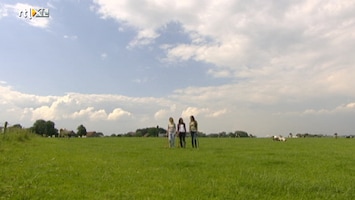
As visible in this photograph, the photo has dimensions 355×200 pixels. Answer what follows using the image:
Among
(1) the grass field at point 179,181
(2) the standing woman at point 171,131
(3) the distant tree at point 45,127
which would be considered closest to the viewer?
(1) the grass field at point 179,181

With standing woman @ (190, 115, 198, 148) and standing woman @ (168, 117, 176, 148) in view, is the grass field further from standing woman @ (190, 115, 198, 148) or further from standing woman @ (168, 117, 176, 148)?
standing woman @ (168, 117, 176, 148)

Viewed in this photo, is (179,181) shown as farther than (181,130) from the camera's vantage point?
No

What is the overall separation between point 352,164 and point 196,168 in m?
6.63

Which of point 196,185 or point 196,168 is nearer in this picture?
point 196,185

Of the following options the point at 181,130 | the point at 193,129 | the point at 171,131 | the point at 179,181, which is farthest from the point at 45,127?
the point at 179,181

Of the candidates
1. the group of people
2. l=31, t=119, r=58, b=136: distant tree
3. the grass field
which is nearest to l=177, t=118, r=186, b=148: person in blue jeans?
the group of people

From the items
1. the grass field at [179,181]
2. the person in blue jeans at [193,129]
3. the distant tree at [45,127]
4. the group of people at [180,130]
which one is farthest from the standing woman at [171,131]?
the distant tree at [45,127]

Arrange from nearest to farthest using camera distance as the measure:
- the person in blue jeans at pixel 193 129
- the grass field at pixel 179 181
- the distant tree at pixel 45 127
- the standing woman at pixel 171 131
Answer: the grass field at pixel 179 181
the person in blue jeans at pixel 193 129
the standing woman at pixel 171 131
the distant tree at pixel 45 127

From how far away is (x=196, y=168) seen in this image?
13859 mm

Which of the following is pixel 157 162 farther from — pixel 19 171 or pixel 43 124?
pixel 43 124

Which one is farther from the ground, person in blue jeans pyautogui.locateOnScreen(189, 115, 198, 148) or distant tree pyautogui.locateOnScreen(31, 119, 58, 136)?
distant tree pyautogui.locateOnScreen(31, 119, 58, 136)

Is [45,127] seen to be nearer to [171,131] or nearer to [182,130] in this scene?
[171,131]

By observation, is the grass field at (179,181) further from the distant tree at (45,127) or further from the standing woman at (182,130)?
the distant tree at (45,127)

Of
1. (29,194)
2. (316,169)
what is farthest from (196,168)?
(29,194)
